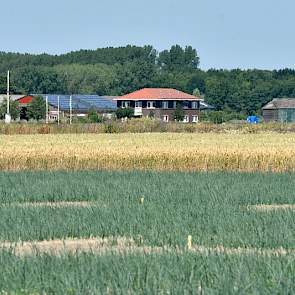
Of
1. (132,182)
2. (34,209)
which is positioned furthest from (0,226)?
(132,182)

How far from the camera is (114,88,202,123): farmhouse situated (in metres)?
108

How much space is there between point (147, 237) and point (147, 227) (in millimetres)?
1220

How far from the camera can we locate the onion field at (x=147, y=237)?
10172 millimetres

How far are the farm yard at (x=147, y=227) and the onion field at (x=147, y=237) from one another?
0.02 m

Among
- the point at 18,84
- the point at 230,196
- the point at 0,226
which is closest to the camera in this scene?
the point at 0,226

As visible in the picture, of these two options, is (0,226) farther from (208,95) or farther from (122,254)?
(208,95)

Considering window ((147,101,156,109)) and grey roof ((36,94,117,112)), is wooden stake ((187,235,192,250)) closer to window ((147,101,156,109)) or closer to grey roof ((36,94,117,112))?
grey roof ((36,94,117,112))

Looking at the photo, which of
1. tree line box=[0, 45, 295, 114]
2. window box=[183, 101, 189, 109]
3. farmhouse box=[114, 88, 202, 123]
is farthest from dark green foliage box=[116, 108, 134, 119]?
tree line box=[0, 45, 295, 114]

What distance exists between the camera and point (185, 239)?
14.3 meters

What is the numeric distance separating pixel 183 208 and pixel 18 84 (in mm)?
141048

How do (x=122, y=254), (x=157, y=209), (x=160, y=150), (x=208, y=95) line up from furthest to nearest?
1. (x=208, y=95)
2. (x=160, y=150)
3. (x=157, y=209)
4. (x=122, y=254)

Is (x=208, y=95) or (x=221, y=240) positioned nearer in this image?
(x=221, y=240)

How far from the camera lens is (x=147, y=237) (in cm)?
1474

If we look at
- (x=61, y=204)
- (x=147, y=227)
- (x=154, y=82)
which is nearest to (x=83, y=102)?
(x=154, y=82)
